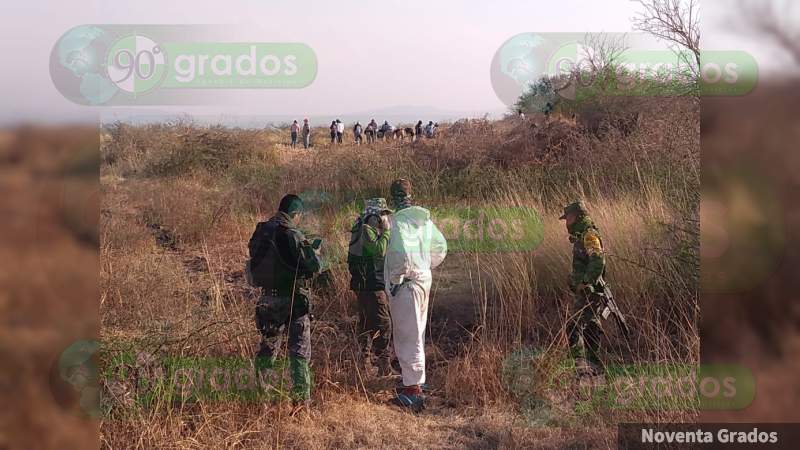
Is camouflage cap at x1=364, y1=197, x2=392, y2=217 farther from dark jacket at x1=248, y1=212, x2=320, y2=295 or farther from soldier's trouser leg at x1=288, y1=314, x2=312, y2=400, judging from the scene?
soldier's trouser leg at x1=288, y1=314, x2=312, y2=400

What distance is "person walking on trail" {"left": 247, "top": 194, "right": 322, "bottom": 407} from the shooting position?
438cm

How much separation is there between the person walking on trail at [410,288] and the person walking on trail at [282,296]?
0.64 metres

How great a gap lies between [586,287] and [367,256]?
1.89m

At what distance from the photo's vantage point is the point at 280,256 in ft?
14.4

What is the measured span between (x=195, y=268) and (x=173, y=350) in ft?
12.8

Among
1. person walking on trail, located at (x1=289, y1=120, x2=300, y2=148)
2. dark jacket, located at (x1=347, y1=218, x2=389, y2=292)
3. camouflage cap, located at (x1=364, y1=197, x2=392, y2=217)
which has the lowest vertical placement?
dark jacket, located at (x1=347, y1=218, x2=389, y2=292)

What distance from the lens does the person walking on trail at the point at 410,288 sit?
4.48 metres

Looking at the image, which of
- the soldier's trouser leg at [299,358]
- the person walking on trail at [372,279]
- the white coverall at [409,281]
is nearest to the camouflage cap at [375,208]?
the person walking on trail at [372,279]

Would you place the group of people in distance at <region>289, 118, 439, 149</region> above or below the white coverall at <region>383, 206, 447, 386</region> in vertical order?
above

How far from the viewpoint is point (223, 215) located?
1018 centimetres

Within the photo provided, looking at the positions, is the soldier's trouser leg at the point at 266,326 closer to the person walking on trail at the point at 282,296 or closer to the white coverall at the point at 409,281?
the person walking on trail at the point at 282,296

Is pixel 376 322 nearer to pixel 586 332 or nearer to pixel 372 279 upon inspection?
pixel 372 279

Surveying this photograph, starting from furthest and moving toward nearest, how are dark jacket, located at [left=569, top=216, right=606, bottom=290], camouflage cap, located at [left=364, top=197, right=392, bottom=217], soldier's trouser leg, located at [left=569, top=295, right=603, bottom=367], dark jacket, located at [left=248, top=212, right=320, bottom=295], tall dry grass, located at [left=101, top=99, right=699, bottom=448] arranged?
camouflage cap, located at [left=364, top=197, right=392, bottom=217] → soldier's trouser leg, located at [left=569, top=295, right=603, bottom=367] → dark jacket, located at [left=569, top=216, right=606, bottom=290] → dark jacket, located at [left=248, top=212, right=320, bottom=295] → tall dry grass, located at [left=101, top=99, right=699, bottom=448]

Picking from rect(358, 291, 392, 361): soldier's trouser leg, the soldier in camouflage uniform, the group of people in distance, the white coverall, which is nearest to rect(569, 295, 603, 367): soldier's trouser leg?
the soldier in camouflage uniform
